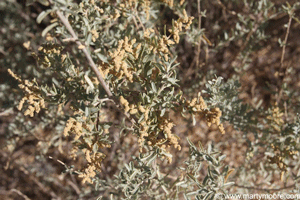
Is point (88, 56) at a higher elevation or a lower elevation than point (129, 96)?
higher

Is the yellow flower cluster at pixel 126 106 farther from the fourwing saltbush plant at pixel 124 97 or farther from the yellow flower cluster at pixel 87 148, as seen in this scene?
the yellow flower cluster at pixel 87 148

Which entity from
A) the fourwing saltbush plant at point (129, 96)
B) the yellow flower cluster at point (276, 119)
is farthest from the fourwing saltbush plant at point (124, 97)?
the yellow flower cluster at point (276, 119)

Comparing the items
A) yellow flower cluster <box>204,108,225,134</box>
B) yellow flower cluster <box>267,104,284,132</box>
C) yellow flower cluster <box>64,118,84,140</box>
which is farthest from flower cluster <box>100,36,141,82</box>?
yellow flower cluster <box>267,104,284,132</box>

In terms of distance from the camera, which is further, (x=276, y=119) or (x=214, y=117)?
(x=276, y=119)

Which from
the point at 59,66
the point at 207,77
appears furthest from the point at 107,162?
the point at 59,66

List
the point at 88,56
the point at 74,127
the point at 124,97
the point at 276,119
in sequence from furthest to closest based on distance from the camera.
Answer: the point at 276,119 < the point at 124,97 < the point at 74,127 < the point at 88,56

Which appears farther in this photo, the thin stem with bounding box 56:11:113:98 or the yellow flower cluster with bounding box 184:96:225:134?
the yellow flower cluster with bounding box 184:96:225:134

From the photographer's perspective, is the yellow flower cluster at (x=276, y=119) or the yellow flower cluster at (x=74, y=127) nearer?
the yellow flower cluster at (x=74, y=127)

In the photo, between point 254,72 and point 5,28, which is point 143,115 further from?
point 254,72

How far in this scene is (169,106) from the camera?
945mm

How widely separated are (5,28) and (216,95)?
1876 mm

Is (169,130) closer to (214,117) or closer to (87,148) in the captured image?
(214,117)

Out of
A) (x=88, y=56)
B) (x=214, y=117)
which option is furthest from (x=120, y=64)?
(x=214, y=117)

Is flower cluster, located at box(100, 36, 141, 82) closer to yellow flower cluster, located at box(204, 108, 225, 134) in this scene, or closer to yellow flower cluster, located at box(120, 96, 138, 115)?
yellow flower cluster, located at box(120, 96, 138, 115)
